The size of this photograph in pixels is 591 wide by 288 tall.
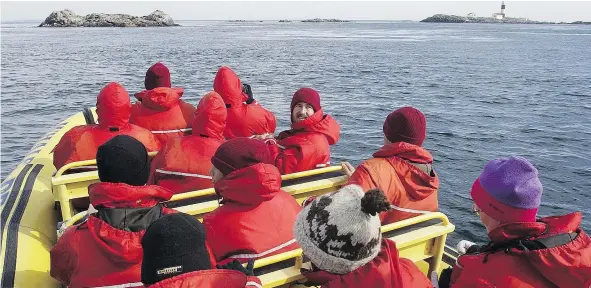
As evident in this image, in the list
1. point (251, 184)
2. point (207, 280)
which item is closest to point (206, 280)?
point (207, 280)

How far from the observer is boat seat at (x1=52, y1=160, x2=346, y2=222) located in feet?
13.3

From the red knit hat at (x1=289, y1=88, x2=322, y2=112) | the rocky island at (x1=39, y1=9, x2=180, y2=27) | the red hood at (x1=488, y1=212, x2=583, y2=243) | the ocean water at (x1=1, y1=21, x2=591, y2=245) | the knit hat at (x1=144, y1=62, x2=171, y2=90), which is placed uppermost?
the rocky island at (x1=39, y1=9, x2=180, y2=27)

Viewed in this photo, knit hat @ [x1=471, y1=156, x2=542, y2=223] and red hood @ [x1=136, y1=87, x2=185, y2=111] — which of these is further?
red hood @ [x1=136, y1=87, x2=185, y2=111]

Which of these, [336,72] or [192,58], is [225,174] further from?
[192,58]

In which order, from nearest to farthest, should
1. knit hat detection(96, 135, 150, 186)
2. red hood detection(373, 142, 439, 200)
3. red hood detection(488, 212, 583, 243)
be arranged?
red hood detection(488, 212, 583, 243)
knit hat detection(96, 135, 150, 186)
red hood detection(373, 142, 439, 200)

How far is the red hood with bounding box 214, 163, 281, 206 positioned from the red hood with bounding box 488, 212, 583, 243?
1282 millimetres

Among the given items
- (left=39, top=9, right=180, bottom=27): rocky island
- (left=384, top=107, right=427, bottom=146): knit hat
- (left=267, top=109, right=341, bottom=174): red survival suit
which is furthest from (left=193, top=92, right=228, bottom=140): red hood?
(left=39, top=9, right=180, bottom=27): rocky island

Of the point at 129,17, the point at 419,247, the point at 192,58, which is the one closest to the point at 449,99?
the point at 419,247

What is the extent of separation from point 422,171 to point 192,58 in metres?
27.7

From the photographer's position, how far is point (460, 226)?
24.9 feet

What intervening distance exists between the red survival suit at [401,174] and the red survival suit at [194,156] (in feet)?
4.70

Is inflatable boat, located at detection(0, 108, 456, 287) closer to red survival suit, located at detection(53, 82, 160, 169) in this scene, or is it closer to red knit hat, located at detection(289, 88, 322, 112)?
red survival suit, located at detection(53, 82, 160, 169)

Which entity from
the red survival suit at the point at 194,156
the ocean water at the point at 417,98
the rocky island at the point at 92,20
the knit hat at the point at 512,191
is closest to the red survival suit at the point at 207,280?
the knit hat at the point at 512,191

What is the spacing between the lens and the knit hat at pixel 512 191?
2479 mm
